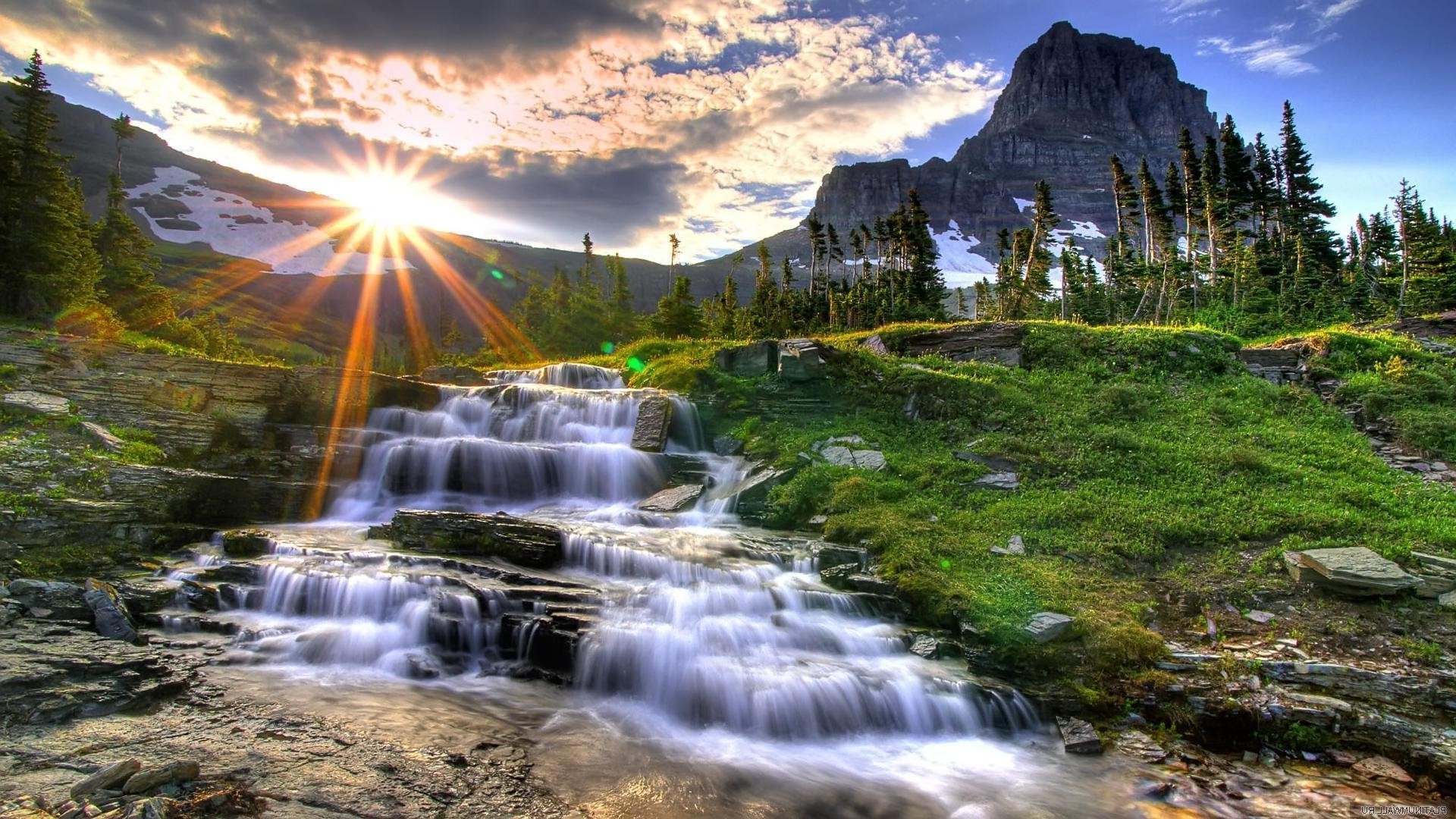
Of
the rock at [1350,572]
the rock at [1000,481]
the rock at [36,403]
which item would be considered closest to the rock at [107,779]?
the rock at [36,403]

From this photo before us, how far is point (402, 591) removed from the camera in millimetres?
10172

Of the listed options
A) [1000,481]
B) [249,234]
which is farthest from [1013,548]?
[249,234]

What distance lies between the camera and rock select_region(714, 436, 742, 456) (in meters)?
19.1

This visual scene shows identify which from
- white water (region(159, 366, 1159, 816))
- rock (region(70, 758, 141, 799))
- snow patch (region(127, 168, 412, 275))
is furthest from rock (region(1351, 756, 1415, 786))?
snow patch (region(127, 168, 412, 275))

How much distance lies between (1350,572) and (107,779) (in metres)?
15.4

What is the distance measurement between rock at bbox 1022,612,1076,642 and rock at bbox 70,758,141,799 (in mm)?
10354

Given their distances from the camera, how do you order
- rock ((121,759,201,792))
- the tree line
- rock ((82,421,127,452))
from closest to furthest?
rock ((121,759,201,792))
rock ((82,421,127,452))
the tree line

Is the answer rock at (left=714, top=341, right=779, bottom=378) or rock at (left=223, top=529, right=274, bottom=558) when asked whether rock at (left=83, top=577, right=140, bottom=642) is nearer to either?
rock at (left=223, top=529, right=274, bottom=558)

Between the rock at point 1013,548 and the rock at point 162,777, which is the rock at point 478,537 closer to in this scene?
the rock at point 162,777

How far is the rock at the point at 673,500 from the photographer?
631 inches

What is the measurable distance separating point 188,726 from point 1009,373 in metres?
21.6

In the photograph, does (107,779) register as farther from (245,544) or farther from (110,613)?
(245,544)

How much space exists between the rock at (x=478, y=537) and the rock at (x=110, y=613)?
160 inches

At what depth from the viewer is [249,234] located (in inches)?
6196
